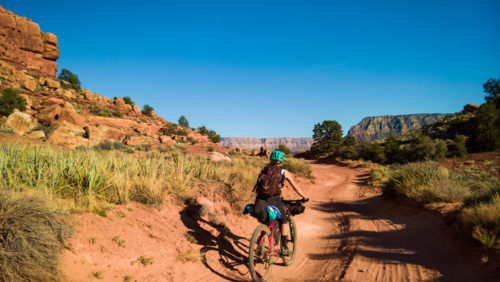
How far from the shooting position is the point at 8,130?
544 inches

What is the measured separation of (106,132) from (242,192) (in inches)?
960

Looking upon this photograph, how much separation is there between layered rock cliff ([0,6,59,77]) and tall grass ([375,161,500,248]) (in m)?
58.3

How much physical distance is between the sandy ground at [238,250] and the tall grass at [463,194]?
0.46 metres

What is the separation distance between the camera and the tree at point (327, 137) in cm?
4747

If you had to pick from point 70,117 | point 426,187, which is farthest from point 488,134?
point 70,117

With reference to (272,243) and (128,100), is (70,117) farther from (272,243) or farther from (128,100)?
(128,100)

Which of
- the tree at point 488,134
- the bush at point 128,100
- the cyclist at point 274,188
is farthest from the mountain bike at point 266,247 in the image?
the bush at point 128,100

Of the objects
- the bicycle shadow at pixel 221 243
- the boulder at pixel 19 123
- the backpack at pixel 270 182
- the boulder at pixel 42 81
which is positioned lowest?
the bicycle shadow at pixel 221 243

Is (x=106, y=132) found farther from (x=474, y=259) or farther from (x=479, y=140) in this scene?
(x=479, y=140)

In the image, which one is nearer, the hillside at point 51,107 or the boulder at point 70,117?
the hillside at point 51,107

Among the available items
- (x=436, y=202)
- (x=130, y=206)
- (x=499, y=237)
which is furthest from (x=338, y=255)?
(x=130, y=206)

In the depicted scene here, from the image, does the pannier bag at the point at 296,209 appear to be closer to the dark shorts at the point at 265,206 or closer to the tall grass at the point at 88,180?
the dark shorts at the point at 265,206

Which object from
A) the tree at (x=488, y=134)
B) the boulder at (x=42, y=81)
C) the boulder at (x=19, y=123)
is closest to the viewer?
the boulder at (x=19, y=123)

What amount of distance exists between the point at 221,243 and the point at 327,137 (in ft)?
155
